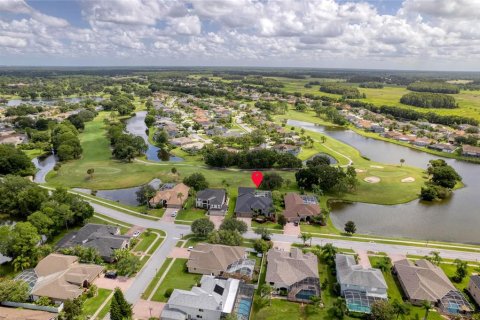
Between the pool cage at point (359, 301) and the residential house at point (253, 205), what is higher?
the residential house at point (253, 205)

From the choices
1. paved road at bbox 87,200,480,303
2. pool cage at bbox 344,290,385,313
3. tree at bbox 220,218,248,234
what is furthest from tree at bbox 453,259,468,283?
tree at bbox 220,218,248,234

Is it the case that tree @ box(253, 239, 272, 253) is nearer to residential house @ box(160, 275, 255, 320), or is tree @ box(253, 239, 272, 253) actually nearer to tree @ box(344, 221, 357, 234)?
residential house @ box(160, 275, 255, 320)

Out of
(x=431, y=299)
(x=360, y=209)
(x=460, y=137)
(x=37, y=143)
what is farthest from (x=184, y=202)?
(x=460, y=137)

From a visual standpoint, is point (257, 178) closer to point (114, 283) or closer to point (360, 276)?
point (360, 276)

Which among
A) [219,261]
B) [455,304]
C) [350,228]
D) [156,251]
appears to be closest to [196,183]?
[156,251]

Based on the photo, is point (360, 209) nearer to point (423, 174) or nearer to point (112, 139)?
point (423, 174)

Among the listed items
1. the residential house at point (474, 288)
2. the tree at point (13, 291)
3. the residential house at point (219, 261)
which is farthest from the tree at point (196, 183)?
the residential house at point (474, 288)

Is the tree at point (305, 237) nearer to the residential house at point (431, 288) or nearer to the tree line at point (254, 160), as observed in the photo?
the residential house at point (431, 288)

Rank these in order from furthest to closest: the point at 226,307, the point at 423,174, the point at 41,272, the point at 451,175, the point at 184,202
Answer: the point at 423,174, the point at 451,175, the point at 184,202, the point at 41,272, the point at 226,307
